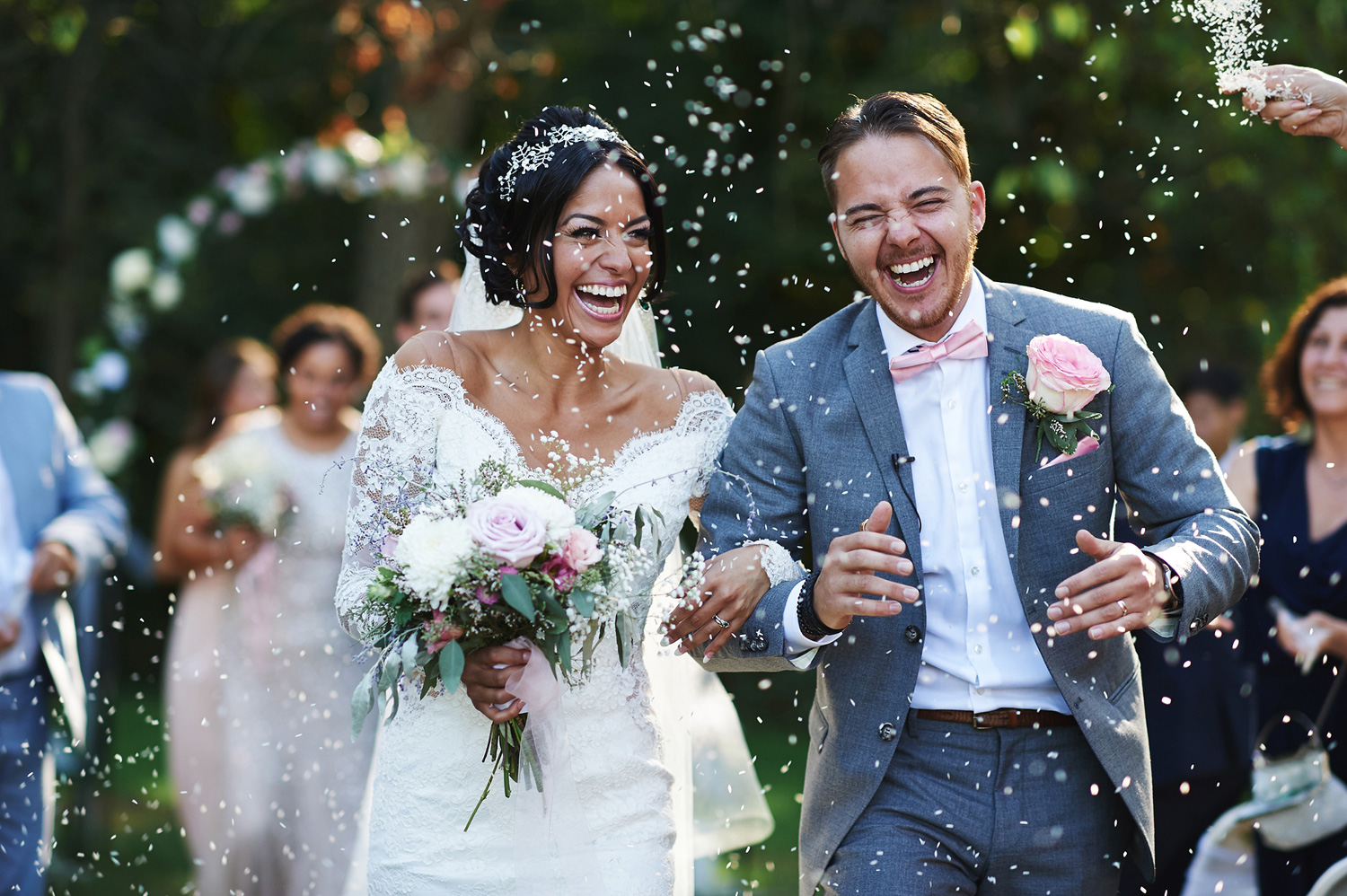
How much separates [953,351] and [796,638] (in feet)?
2.54

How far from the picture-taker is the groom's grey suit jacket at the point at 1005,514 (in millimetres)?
3342

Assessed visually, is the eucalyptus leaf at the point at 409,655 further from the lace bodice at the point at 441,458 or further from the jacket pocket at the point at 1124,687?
the jacket pocket at the point at 1124,687

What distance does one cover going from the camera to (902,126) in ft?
11.5

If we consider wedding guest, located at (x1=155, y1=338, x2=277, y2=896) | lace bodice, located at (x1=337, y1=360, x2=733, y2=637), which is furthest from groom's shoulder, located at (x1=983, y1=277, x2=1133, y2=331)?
wedding guest, located at (x1=155, y1=338, x2=277, y2=896)

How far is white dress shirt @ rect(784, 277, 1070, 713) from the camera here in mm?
3363

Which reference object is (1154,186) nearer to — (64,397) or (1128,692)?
(1128,692)

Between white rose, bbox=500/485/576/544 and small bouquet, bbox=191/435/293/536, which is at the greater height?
small bouquet, bbox=191/435/293/536

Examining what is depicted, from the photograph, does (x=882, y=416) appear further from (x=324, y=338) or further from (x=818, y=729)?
(x=324, y=338)

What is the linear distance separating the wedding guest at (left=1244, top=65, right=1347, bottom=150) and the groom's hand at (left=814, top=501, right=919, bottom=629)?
139cm

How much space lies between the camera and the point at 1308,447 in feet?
17.4

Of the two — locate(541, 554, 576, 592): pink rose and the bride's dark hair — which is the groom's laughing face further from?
locate(541, 554, 576, 592): pink rose

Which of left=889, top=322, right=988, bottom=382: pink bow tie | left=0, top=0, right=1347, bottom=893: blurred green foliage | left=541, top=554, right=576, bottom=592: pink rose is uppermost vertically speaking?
left=0, top=0, right=1347, bottom=893: blurred green foliage

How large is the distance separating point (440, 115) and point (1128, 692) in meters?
8.93

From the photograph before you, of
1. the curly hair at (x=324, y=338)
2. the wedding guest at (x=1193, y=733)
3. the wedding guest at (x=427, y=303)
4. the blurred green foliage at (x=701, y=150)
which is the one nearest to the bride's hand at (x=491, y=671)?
the wedding guest at (x=1193, y=733)
